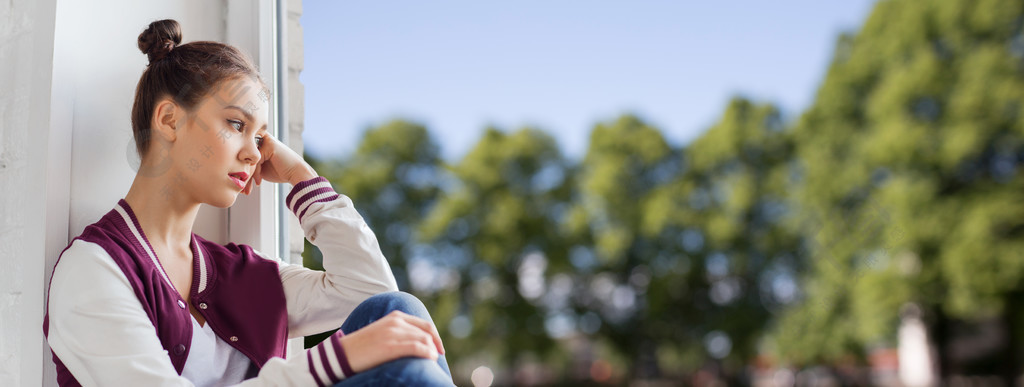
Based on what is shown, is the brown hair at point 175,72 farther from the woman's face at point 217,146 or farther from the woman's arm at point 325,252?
the woman's arm at point 325,252

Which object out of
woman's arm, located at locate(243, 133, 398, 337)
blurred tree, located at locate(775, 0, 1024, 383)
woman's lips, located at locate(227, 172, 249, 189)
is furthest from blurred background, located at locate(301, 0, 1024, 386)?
woman's lips, located at locate(227, 172, 249, 189)

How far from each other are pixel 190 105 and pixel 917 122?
8.21m

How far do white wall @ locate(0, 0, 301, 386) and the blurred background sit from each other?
6975 millimetres

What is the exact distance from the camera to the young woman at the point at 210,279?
78 centimetres

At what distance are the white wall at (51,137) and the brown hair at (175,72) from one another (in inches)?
3.8

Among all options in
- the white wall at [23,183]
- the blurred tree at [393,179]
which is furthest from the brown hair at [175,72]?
the blurred tree at [393,179]

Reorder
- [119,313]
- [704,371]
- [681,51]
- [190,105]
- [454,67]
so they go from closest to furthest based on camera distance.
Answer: [119,313]
[190,105]
[704,371]
[681,51]
[454,67]

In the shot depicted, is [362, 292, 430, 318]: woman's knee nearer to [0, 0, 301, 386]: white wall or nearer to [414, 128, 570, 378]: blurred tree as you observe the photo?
[0, 0, 301, 386]: white wall

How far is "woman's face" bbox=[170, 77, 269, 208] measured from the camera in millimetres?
958

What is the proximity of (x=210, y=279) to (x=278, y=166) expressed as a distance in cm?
18

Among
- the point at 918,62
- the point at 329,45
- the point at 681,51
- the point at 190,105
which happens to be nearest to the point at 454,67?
the point at 329,45

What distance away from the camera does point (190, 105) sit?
3.15ft

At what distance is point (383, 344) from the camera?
76 cm

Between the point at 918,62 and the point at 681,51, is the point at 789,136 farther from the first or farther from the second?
the point at 681,51
